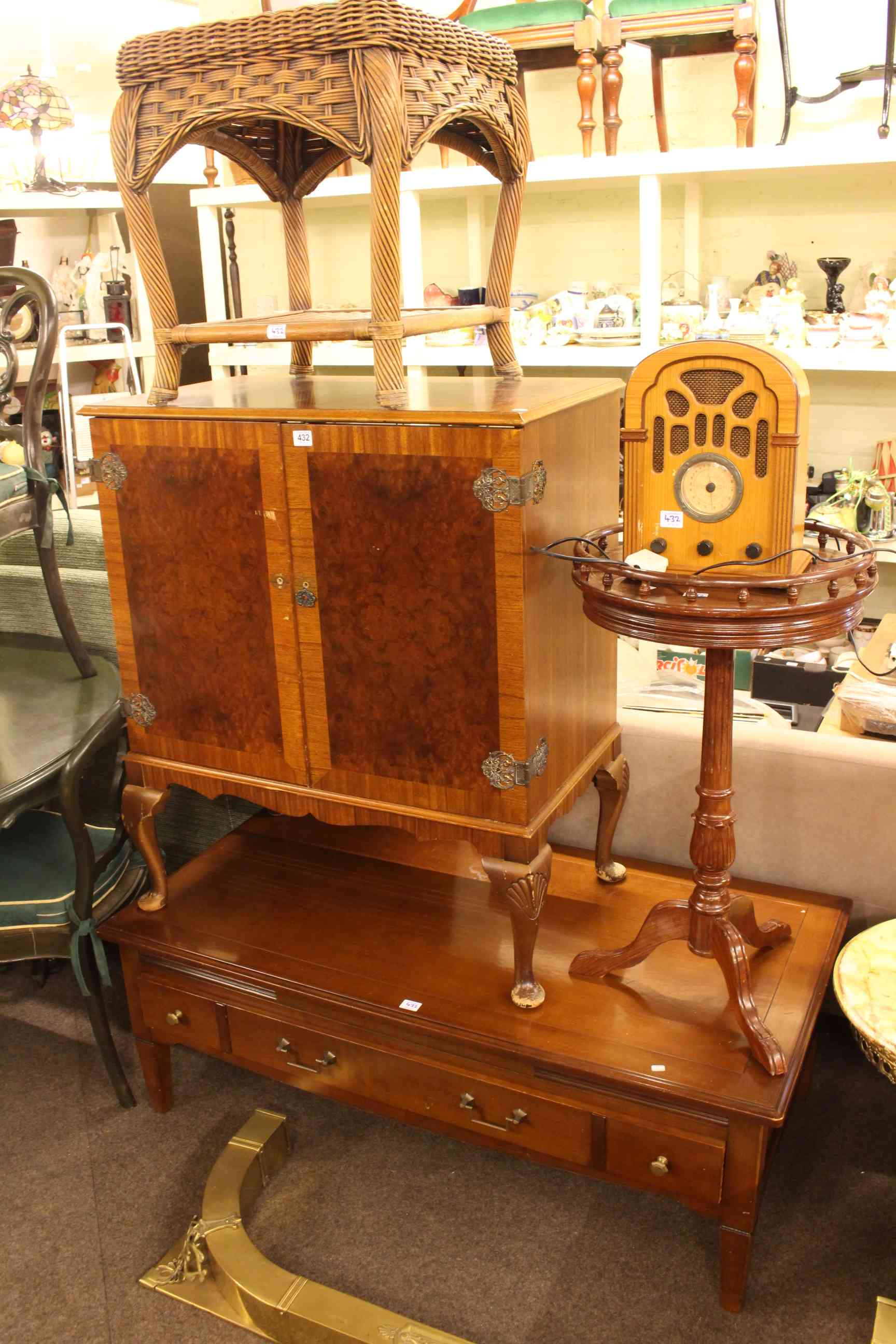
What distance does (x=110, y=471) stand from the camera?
179 centimetres

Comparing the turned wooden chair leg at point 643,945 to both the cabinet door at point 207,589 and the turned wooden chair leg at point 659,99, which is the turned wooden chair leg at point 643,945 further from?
the turned wooden chair leg at point 659,99

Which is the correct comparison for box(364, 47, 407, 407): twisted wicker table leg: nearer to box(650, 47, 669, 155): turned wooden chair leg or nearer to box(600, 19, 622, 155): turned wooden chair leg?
box(600, 19, 622, 155): turned wooden chair leg

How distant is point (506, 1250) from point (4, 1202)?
860mm

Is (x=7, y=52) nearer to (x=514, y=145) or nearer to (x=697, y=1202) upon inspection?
(x=514, y=145)

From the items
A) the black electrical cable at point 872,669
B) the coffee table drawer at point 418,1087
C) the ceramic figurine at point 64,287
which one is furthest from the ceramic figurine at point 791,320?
the ceramic figurine at point 64,287

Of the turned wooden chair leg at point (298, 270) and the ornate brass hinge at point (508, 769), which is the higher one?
the turned wooden chair leg at point (298, 270)

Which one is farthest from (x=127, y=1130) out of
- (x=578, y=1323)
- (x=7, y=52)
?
(x=7, y=52)

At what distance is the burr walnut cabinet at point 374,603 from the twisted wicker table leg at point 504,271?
11 cm

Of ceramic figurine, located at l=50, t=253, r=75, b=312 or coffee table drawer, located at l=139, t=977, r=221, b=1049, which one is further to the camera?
ceramic figurine, located at l=50, t=253, r=75, b=312

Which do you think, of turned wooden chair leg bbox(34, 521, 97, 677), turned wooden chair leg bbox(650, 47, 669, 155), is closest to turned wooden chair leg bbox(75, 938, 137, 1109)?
turned wooden chair leg bbox(34, 521, 97, 677)

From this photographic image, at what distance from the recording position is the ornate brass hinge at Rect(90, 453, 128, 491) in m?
1.78

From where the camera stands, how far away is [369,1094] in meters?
1.85

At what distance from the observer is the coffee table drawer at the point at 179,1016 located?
1.98 m

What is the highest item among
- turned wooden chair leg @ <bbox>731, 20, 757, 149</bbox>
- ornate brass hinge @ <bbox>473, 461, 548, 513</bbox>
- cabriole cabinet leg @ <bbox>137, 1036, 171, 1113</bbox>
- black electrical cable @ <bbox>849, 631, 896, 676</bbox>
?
turned wooden chair leg @ <bbox>731, 20, 757, 149</bbox>
